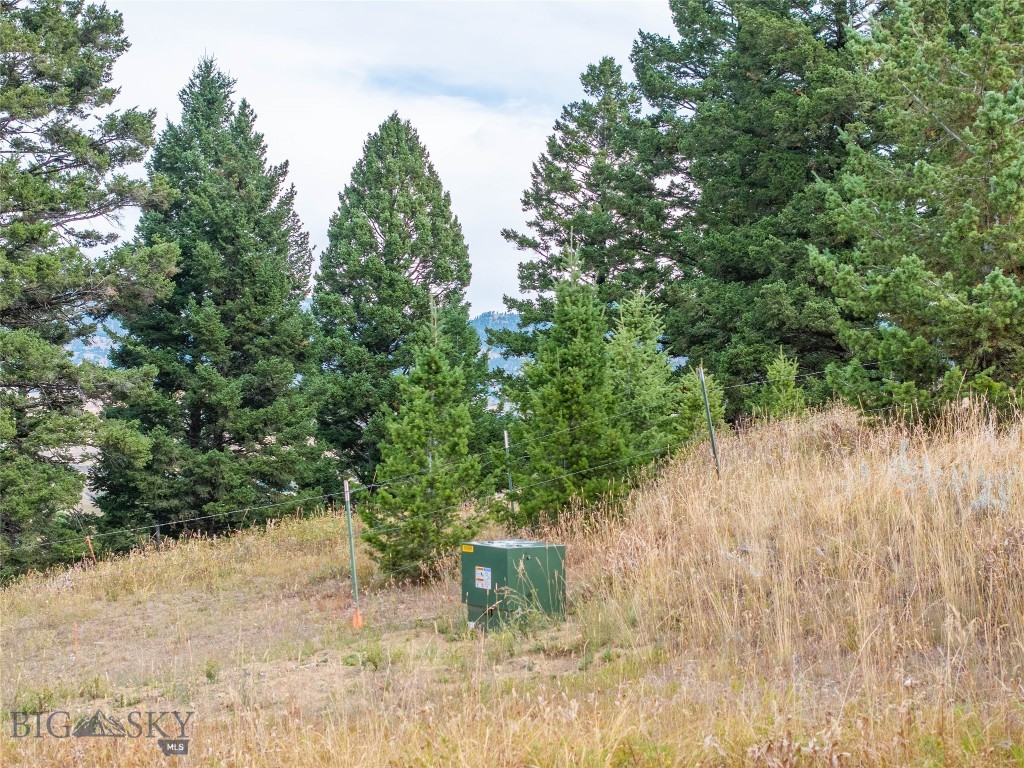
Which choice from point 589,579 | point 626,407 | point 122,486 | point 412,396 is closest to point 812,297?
point 626,407

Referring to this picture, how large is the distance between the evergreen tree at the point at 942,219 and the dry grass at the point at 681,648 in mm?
1045

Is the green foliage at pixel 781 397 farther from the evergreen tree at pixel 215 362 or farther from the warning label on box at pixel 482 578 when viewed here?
the evergreen tree at pixel 215 362

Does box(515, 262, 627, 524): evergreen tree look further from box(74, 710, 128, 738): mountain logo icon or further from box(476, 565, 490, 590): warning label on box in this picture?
box(74, 710, 128, 738): mountain logo icon

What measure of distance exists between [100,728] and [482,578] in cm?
360

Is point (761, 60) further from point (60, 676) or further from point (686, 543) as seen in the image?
point (60, 676)

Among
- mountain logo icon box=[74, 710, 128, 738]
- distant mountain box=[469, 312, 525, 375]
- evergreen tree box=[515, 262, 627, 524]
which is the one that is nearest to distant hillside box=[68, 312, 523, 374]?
distant mountain box=[469, 312, 525, 375]

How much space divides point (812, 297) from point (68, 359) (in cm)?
1874

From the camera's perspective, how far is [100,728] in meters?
5.20

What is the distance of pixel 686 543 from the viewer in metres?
7.99

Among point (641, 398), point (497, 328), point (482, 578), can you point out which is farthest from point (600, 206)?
point (482, 578)

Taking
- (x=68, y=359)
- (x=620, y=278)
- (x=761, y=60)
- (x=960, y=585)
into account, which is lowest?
(x=960, y=585)

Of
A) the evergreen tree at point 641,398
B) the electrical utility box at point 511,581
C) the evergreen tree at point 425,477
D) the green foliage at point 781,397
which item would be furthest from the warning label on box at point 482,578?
the green foliage at point 781,397

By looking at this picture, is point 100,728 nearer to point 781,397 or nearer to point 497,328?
point 781,397

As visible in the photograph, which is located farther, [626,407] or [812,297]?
[812,297]
